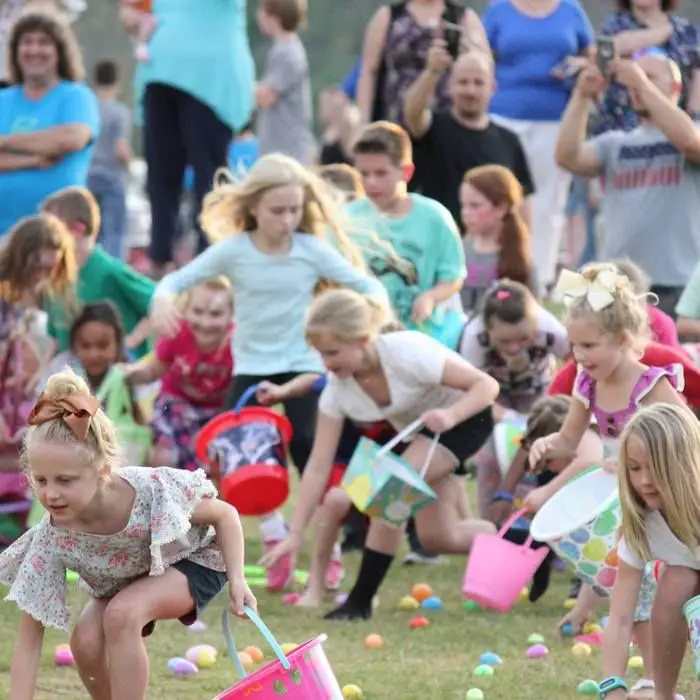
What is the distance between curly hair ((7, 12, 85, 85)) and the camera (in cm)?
876

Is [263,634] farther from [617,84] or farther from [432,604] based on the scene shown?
[617,84]

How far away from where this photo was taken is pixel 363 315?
6.21 meters

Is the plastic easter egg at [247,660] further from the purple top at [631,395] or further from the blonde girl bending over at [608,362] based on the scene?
the purple top at [631,395]

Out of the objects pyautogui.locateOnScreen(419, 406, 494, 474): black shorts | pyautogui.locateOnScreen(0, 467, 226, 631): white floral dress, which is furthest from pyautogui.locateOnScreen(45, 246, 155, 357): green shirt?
pyautogui.locateOnScreen(0, 467, 226, 631): white floral dress

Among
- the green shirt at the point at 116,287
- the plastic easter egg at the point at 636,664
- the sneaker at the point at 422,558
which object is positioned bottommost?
the sneaker at the point at 422,558

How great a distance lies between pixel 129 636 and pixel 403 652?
1526 millimetres

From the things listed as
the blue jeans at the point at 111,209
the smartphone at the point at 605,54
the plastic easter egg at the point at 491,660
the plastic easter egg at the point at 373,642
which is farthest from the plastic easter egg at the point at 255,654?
the blue jeans at the point at 111,209

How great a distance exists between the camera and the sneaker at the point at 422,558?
749 centimetres

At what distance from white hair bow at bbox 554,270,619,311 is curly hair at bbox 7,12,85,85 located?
13.1 ft

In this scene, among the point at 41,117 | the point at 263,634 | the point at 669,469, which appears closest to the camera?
the point at 263,634

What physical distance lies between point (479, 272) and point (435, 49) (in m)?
1.10

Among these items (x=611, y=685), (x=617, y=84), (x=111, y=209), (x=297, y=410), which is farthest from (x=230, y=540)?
(x=111, y=209)

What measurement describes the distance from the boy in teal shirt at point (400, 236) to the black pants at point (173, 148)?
213 centimetres

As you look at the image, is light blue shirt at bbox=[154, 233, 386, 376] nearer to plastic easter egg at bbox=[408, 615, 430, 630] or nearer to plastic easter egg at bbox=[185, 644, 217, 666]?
plastic easter egg at bbox=[408, 615, 430, 630]
